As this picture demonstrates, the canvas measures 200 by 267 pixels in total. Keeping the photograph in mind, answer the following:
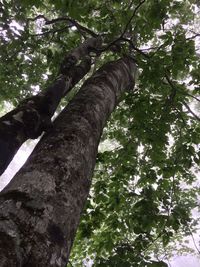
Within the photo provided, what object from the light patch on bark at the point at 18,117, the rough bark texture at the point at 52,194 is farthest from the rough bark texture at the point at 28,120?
the rough bark texture at the point at 52,194

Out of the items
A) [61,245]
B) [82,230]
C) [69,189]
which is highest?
[82,230]

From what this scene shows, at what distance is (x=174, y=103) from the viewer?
5.09 metres

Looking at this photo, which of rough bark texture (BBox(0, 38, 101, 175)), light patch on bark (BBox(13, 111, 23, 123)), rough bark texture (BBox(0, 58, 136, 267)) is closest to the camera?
rough bark texture (BBox(0, 58, 136, 267))

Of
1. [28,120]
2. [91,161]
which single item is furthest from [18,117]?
[91,161]

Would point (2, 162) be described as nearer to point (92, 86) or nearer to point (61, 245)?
point (61, 245)

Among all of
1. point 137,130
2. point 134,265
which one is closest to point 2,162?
point 134,265

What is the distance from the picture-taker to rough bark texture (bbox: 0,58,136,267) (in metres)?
1.28

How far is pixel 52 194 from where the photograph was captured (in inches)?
63.9

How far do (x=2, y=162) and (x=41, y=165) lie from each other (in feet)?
1.15

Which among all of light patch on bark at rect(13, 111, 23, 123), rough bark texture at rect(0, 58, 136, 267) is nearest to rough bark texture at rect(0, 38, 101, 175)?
light patch on bark at rect(13, 111, 23, 123)

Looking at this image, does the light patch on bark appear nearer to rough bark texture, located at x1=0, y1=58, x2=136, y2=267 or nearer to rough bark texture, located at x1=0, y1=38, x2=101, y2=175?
rough bark texture, located at x1=0, y1=38, x2=101, y2=175

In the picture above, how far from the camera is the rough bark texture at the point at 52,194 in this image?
1.28 meters

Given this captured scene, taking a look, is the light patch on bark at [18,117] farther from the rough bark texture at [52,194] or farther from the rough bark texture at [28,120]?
the rough bark texture at [52,194]

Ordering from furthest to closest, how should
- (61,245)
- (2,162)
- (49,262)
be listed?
(2,162), (61,245), (49,262)
